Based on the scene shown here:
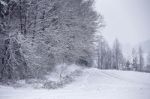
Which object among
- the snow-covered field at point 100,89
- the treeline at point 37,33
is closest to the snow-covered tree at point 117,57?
the snow-covered field at point 100,89

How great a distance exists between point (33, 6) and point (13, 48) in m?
4.57

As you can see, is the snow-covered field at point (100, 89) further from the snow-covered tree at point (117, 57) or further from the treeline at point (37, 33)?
the snow-covered tree at point (117, 57)

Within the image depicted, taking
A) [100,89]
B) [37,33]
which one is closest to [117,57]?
[37,33]

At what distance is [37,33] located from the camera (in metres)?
17.5

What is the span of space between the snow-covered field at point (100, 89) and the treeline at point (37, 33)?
2.93 meters

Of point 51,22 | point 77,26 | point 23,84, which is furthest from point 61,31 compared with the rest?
point 23,84

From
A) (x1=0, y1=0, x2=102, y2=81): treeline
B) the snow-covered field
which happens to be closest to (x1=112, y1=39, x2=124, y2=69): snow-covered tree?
the snow-covered field

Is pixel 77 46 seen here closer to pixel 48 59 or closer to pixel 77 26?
pixel 77 26

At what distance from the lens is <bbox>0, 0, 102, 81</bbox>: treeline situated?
49.9ft

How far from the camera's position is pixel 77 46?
21.9 m

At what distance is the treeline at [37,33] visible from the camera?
15.2 metres

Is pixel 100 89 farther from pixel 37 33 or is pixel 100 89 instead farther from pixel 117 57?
pixel 117 57

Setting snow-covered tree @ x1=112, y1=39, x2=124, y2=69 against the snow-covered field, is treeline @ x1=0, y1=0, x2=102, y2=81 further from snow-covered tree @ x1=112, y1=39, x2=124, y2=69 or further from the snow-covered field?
snow-covered tree @ x1=112, y1=39, x2=124, y2=69

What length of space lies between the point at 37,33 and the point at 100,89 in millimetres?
7914
